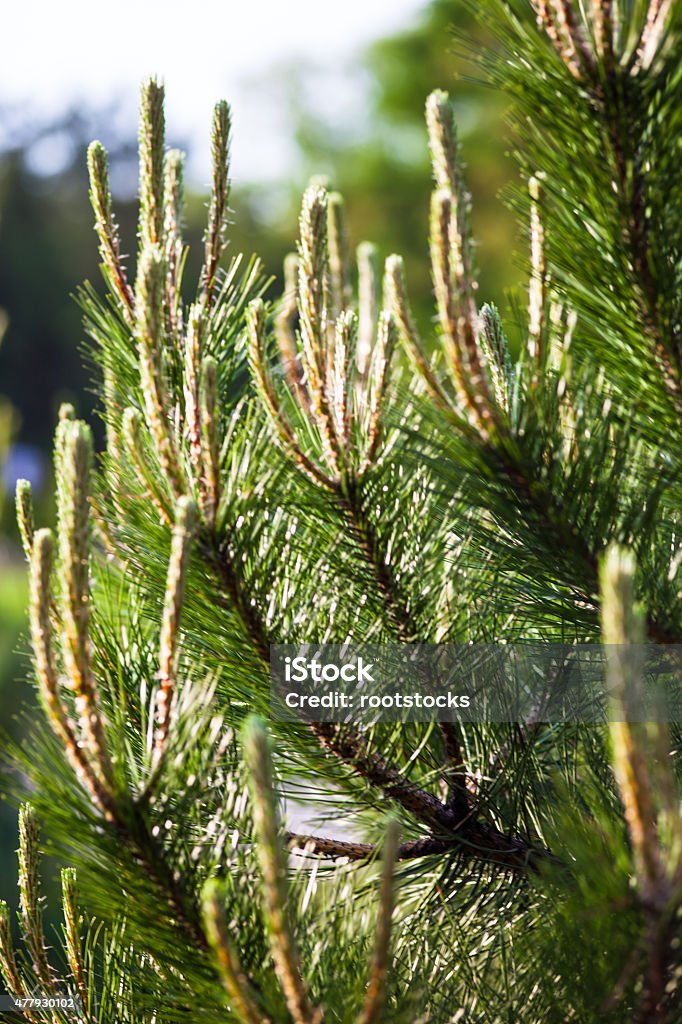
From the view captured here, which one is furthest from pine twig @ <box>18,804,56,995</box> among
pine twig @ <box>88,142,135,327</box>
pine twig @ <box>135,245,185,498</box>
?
pine twig @ <box>88,142,135,327</box>

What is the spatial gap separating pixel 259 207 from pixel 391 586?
537 inches

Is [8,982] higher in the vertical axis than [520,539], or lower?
lower

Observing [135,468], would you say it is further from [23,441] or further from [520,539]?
[23,441]

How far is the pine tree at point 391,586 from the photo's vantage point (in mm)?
585

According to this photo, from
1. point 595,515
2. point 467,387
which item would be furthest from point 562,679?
point 467,387

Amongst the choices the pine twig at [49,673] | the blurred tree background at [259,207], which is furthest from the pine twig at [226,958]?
the blurred tree background at [259,207]

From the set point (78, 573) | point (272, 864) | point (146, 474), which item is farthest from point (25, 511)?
point (272, 864)

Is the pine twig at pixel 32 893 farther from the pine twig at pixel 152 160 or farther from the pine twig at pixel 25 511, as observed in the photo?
the pine twig at pixel 152 160

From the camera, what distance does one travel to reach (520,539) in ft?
2.39

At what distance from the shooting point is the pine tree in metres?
0.58

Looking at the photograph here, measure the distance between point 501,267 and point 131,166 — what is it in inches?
420

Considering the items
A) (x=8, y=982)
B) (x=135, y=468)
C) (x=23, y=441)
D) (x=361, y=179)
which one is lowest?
(x=8, y=982)

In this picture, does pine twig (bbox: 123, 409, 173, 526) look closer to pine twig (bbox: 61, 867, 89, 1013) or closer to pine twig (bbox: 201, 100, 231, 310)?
pine twig (bbox: 201, 100, 231, 310)

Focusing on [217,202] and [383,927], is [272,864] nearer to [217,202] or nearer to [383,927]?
[383,927]
